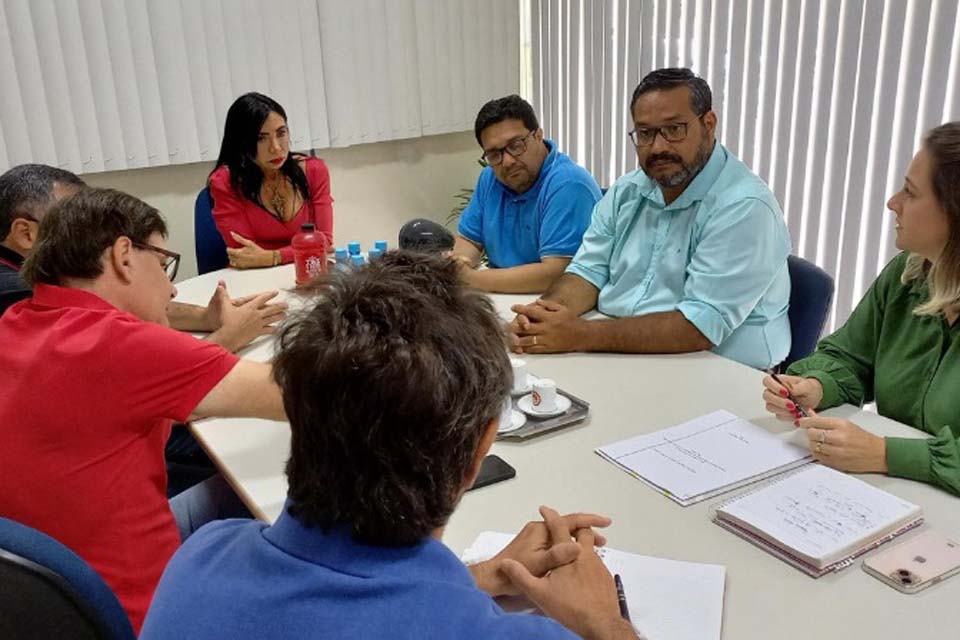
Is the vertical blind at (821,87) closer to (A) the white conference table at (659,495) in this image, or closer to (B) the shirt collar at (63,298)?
(A) the white conference table at (659,495)

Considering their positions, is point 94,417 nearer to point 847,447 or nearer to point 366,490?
point 366,490

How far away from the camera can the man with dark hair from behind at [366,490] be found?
0.67 m

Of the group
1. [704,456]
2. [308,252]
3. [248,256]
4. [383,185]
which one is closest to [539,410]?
[704,456]

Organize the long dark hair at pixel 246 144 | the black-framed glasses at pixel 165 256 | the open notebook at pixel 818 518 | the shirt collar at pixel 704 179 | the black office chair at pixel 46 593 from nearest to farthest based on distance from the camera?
the black office chair at pixel 46 593 < the open notebook at pixel 818 518 < the black-framed glasses at pixel 165 256 < the shirt collar at pixel 704 179 < the long dark hair at pixel 246 144

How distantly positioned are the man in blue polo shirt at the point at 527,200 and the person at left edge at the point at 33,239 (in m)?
0.71

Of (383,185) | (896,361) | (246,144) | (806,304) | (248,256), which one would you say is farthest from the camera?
(383,185)

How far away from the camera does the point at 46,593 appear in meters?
1.01

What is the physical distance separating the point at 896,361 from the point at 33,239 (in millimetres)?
1984

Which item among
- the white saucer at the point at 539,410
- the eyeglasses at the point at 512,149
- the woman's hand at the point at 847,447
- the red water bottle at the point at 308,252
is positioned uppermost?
the eyeglasses at the point at 512,149

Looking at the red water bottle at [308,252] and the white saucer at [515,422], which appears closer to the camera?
the white saucer at [515,422]

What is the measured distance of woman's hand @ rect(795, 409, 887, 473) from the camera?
1310mm

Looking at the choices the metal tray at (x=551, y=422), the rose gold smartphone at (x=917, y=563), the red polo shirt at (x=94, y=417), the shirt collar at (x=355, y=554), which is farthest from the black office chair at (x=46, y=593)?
the rose gold smartphone at (x=917, y=563)

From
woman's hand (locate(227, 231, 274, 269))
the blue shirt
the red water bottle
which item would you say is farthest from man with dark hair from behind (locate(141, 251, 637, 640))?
woman's hand (locate(227, 231, 274, 269))

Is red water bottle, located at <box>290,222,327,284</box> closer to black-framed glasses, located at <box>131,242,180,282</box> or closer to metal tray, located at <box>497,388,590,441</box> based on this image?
black-framed glasses, located at <box>131,242,180,282</box>
